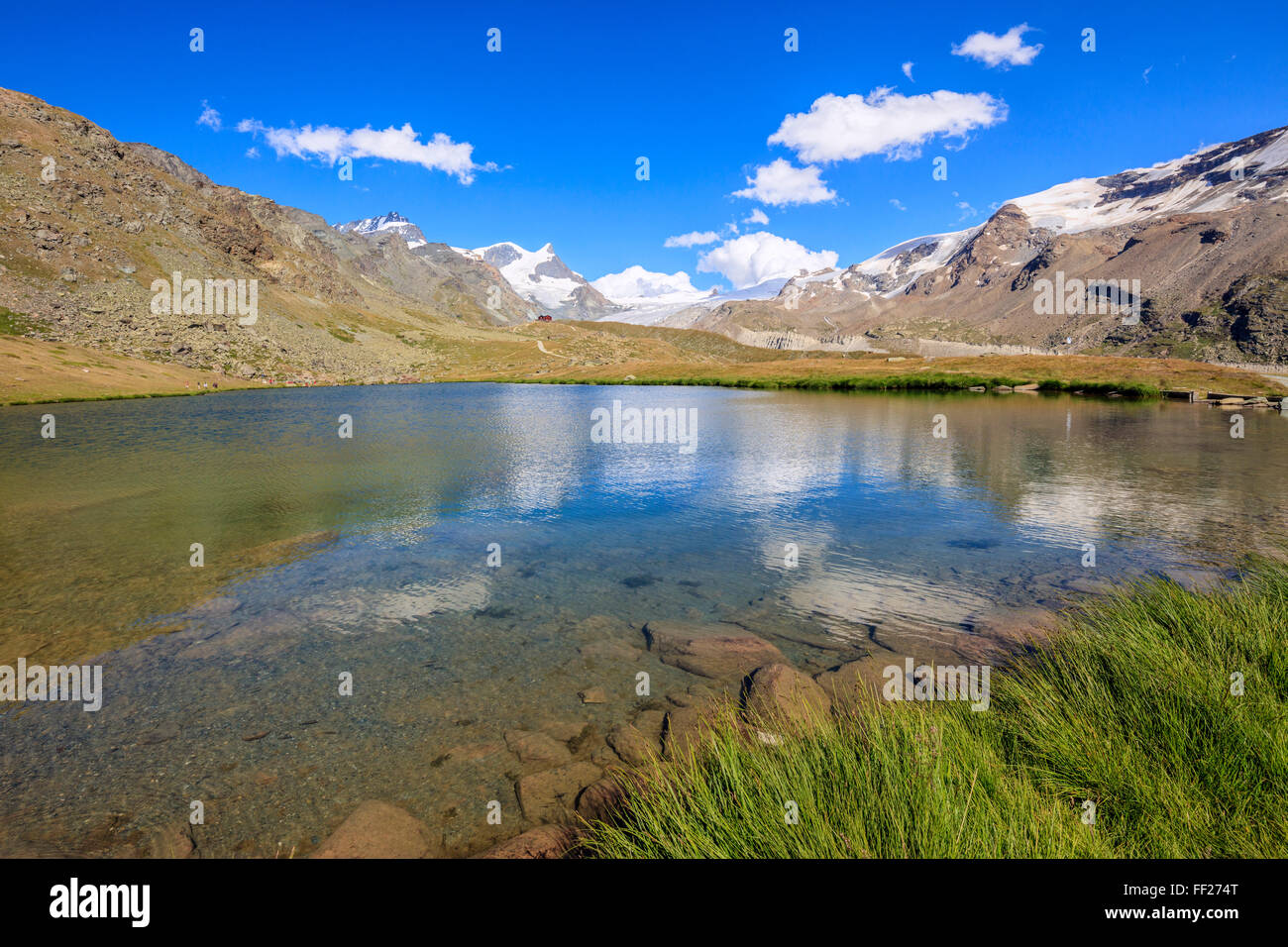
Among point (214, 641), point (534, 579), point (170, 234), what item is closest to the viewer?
point (214, 641)

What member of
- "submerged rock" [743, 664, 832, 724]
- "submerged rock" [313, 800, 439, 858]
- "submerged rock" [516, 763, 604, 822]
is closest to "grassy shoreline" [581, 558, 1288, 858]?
"submerged rock" [743, 664, 832, 724]

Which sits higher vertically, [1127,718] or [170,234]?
[170,234]

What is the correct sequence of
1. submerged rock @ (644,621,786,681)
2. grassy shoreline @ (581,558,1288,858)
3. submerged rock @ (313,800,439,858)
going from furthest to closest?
submerged rock @ (644,621,786,681) < submerged rock @ (313,800,439,858) < grassy shoreline @ (581,558,1288,858)

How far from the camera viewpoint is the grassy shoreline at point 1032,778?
4.85 m

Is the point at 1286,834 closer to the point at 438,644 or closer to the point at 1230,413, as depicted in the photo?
the point at 438,644

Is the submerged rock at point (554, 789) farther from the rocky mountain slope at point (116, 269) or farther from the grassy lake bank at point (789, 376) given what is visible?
the rocky mountain slope at point (116, 269)

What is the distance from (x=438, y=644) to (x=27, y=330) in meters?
159

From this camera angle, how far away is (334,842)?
726cm

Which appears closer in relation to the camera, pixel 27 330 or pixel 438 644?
pixel 438 644

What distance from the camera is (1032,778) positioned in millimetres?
6234

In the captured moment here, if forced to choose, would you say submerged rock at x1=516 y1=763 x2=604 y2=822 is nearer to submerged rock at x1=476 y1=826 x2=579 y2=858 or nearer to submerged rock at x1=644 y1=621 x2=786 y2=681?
submerged rock at x1=476 y1=826 x2=579 y2=858

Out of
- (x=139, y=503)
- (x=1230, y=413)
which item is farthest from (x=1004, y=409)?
(x=139, y=503)

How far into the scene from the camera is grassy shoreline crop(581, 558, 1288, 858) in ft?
15.9
